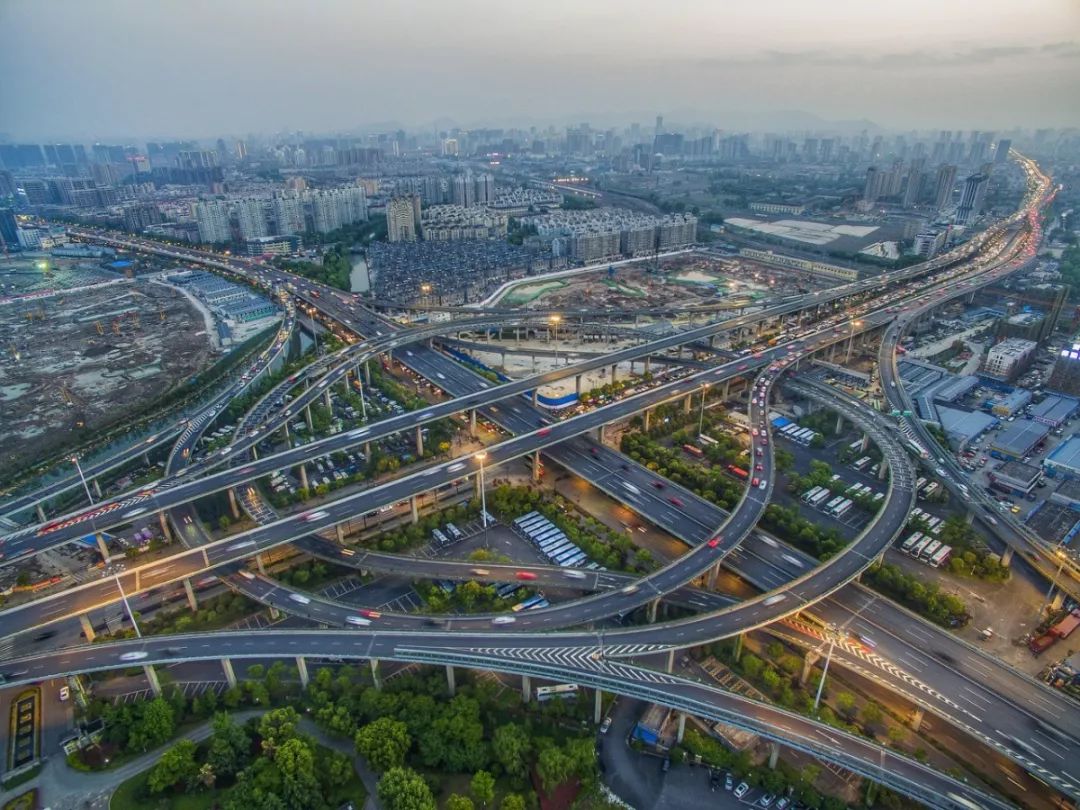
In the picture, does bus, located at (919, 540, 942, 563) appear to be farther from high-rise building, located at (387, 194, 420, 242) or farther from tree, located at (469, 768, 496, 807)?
high-rise building, located at (387, 194, 420, 242)

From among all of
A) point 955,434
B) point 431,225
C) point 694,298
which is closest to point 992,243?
point 694,298

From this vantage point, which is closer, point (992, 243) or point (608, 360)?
point (608, 360)

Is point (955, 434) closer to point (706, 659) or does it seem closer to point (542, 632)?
point (706, 659)

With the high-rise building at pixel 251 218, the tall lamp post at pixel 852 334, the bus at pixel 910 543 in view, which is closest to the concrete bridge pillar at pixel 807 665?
the bus at pixel 910 543

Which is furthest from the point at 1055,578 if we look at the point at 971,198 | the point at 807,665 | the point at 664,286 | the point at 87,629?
the point at 971,198

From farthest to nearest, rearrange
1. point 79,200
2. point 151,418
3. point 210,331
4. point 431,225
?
1. point 79,200
2. point 431,225
3. point 210,331
4. point 151,418

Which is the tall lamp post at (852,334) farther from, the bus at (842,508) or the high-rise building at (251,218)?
the high-rise building at (251,218)

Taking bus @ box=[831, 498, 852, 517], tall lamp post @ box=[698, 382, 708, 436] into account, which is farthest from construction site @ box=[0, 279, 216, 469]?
bus @ box=[831, 498, 852, 517]
